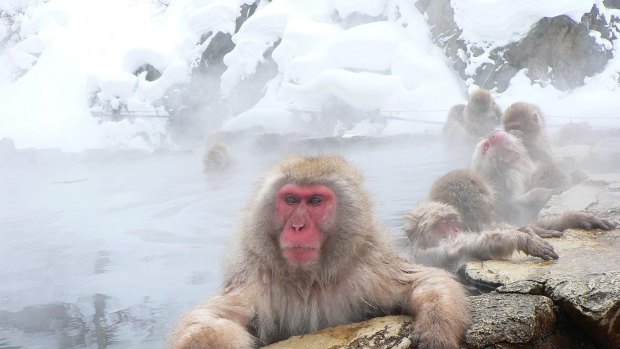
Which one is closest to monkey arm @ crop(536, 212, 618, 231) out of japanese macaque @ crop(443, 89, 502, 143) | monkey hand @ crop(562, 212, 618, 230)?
monkey hand @ crop(562, 212, 618, 230)

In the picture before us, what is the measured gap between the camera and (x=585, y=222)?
3662mm

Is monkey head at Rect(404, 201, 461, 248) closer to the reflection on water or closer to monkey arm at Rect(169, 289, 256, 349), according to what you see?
the reflection on water

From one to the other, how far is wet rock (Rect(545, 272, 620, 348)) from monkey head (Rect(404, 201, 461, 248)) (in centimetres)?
144

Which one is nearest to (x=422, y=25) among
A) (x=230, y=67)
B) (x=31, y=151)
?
(x=230, y=67)

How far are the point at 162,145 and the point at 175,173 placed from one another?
13.2 ft

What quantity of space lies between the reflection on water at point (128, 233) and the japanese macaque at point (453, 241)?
44 cm

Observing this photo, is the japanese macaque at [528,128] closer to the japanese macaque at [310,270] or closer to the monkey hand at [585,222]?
the monkey hand at [585,222]

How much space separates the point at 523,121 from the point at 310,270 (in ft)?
14.7

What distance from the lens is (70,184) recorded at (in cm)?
1100

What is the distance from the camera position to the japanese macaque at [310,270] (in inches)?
92.4

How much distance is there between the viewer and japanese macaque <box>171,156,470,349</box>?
2.35 m

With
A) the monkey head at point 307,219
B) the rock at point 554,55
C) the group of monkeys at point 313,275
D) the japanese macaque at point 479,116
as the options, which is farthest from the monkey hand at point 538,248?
the rock at point 554,55

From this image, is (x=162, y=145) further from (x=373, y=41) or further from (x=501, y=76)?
(x=501, y=76)

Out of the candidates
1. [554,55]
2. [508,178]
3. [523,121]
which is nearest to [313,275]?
[508,178]
